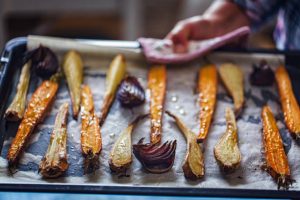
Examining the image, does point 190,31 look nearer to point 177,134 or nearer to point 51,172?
point 177,134

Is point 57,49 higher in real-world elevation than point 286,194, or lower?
higher

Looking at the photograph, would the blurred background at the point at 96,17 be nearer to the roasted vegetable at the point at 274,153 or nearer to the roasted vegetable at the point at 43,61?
the roasted vegetable at the point at 43,61

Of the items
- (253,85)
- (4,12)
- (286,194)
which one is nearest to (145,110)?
(253,85)

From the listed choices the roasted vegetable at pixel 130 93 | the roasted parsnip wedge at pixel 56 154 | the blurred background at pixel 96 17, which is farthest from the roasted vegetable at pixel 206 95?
the blurred background at pixel 96 17

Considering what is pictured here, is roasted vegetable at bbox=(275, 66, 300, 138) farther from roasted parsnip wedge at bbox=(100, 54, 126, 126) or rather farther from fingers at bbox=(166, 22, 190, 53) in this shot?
roasted parsnip wedge at bbox=(100, 54, 126, 126)

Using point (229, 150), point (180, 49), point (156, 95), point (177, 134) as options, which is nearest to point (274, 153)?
point (229, 150)

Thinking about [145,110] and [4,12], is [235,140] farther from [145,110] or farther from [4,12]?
[4,12]
